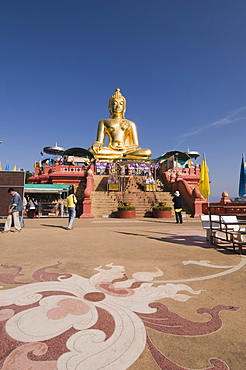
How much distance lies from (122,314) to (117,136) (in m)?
24.7

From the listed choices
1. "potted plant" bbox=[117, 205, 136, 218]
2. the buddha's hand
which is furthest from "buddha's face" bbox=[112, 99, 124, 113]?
"potted plant" bbox=[117, 205, 136, 218]

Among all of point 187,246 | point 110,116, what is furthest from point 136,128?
point 187,246

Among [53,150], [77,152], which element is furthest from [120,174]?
[53,150]

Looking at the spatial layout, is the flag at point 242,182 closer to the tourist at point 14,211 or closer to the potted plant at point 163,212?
the potted plant at point 163,212

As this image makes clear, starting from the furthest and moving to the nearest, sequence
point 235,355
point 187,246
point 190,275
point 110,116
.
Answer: point 110,116 → point 187,246 → point 190,275 → point 235,355

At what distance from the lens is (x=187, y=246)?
16.8ft

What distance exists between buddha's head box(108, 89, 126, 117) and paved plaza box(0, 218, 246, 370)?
2608cm

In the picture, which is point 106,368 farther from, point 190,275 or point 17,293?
point 190,275

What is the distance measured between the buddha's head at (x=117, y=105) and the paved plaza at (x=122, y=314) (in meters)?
26.1

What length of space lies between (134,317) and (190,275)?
1421mm

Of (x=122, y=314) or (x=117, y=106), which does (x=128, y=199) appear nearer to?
(x=122, y=314)

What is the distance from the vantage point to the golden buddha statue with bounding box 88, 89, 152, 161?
77.3ft

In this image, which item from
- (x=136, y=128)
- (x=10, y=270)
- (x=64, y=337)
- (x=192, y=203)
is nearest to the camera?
(x=64, y=337)

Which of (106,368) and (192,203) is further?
(192,203)
